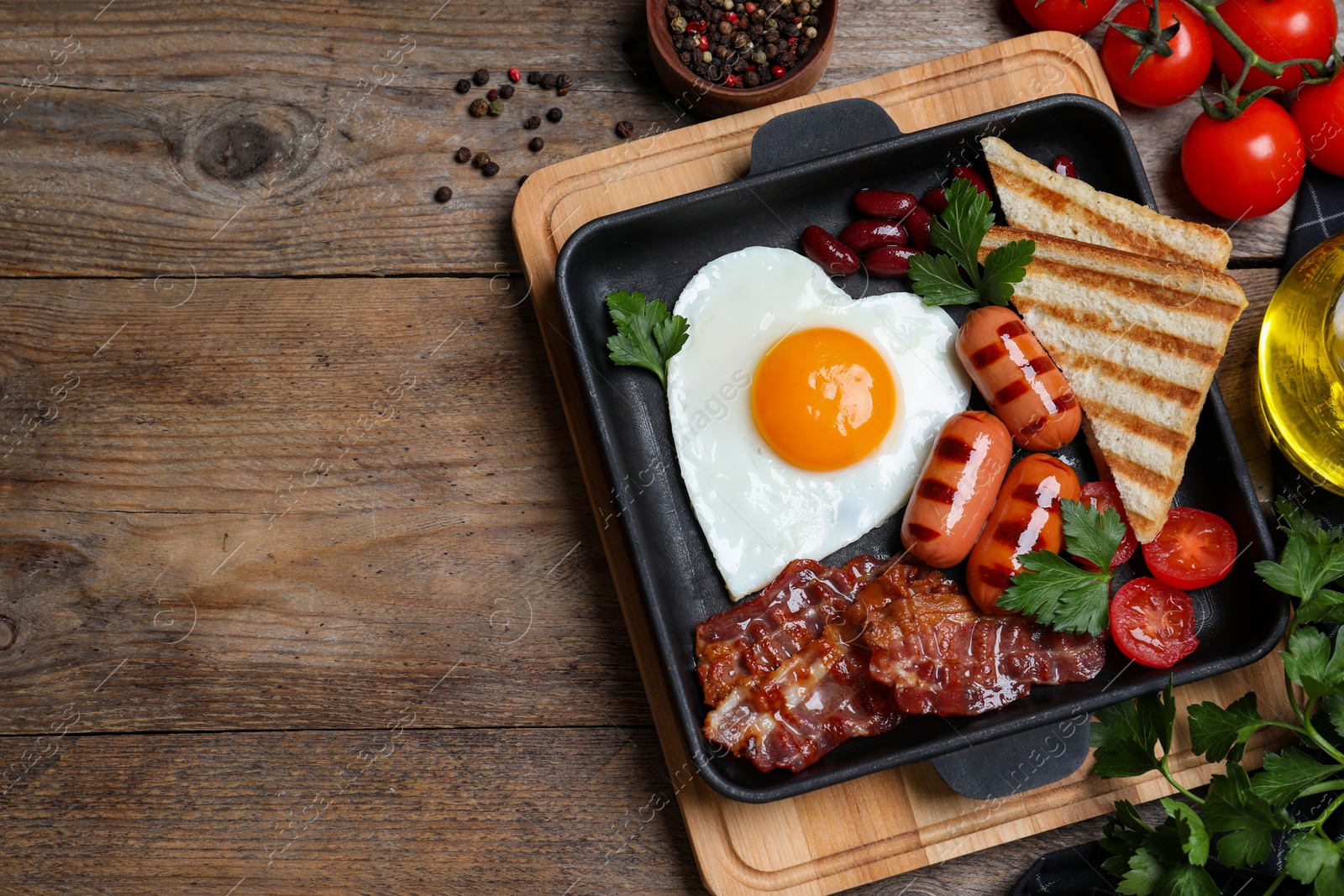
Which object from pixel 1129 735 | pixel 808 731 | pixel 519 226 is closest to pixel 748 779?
pixel 808 731

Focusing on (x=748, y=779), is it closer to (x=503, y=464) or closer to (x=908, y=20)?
(x=503, y=464)

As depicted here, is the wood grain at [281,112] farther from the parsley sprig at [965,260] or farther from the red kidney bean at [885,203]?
the parsley sprig at [965,260]

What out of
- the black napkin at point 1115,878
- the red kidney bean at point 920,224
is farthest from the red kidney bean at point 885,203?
the black napkin at point 1115,878

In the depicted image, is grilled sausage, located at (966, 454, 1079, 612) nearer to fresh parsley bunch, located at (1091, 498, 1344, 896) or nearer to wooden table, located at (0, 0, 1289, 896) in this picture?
fresh parsley bunch, located at (1091, 498, 1344, 896)

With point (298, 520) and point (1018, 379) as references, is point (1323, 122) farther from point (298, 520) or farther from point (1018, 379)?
point (298, 520)

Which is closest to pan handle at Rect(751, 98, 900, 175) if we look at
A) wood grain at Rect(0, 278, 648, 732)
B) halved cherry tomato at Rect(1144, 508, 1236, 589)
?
wood grain at Rect(0, 278, 648, 732)

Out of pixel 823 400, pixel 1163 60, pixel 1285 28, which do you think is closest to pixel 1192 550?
pixel 823 400

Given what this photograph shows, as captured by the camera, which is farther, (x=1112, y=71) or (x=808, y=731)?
(x=1112, y=71)
